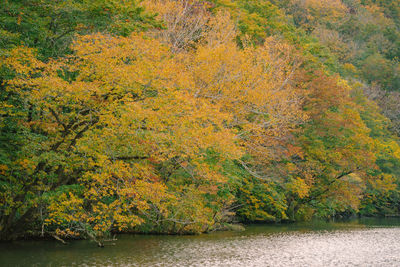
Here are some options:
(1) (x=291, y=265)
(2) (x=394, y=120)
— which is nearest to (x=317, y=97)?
(1) (x=291, y=265)

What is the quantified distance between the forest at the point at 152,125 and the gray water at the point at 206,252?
1159 mm

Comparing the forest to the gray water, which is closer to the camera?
the gray water

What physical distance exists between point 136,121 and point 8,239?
7.40 metres

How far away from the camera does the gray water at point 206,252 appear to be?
1711 centimetres

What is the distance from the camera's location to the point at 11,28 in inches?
737

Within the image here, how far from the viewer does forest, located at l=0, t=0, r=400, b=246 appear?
18703 millimetres

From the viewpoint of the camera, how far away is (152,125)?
1934 cm

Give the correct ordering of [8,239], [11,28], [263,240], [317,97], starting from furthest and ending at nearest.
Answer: [317,97] → [263,240] → [8,239] → [11,28]

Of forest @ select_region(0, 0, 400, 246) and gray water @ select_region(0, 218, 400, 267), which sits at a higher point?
forest @ select_region(0, 0, 400, 246)

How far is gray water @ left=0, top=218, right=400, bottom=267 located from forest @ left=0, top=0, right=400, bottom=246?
3.80ft

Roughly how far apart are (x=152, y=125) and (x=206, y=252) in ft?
18.6

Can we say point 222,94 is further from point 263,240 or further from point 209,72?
point 263,240

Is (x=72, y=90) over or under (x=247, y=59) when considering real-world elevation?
under

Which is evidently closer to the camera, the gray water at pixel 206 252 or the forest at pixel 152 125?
the gray water at pixel 206 252
